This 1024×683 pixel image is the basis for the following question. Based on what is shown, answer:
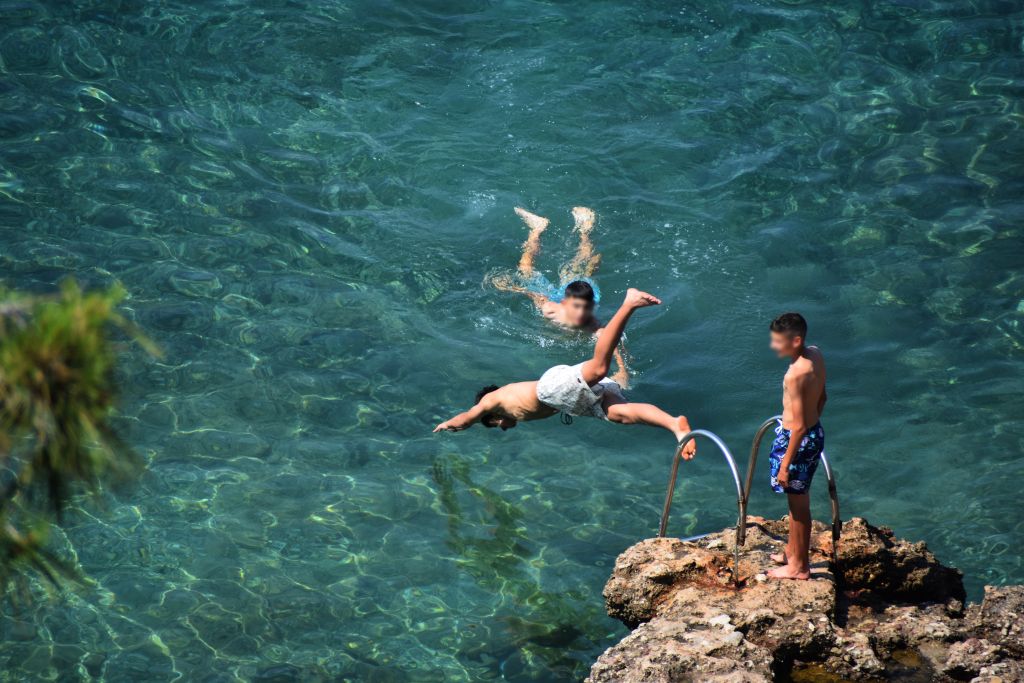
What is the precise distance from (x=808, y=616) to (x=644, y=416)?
2.09m

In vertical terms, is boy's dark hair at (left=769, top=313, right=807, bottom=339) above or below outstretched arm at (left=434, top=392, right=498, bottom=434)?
above

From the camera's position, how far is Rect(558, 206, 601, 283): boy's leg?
11758mm

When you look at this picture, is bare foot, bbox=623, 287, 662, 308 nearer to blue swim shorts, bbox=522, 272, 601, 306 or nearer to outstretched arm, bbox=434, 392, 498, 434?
outstretched arm, bbox=434, 392, 498, 434

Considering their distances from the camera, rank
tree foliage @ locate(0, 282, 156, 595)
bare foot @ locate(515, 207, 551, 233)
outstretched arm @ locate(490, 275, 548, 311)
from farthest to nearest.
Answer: bare foot @ locate(515, 207, 551, 233)
outstretched arm @ locate(490, 275, 548, 311)
tree foliage @ locate(0, 282, 156, 595)

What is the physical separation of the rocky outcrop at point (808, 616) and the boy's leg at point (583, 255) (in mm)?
4784

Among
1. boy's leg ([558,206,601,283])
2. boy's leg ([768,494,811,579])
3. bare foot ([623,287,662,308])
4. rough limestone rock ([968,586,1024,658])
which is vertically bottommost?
rough limestone rock ([968,586,1024,658])

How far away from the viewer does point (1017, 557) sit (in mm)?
8961

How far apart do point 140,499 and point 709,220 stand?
7.36m

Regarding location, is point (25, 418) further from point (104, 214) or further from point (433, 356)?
point (104, 214)

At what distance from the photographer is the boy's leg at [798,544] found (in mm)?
6574

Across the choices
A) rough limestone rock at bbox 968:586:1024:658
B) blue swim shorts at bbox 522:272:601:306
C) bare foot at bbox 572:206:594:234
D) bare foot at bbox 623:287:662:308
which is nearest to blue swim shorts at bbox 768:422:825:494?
bare foot at bbox 623:287:662:308

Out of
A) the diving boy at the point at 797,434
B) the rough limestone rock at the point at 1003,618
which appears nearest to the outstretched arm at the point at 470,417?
the diving boy at the point at 797,434

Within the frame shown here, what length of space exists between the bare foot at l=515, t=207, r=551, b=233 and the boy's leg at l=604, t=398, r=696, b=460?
436 cm

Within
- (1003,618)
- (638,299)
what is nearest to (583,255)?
(638,299)
